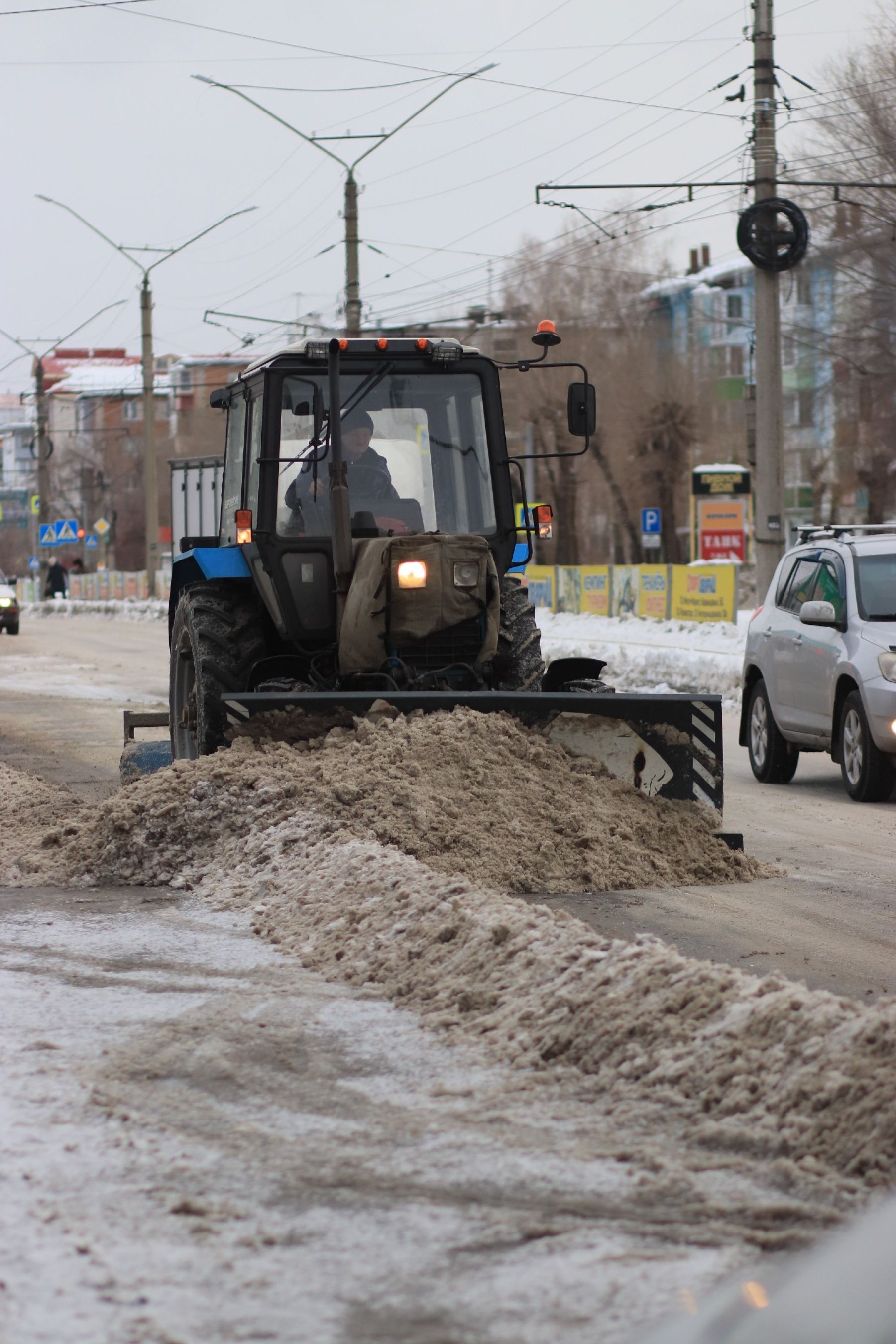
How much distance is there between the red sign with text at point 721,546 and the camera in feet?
126

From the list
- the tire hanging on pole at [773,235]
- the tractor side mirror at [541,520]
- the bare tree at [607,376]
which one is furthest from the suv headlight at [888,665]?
the bare tree at [607,376]

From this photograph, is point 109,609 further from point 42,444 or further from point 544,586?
point 544,586

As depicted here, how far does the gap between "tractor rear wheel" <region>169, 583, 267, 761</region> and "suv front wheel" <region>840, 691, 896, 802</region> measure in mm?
3870

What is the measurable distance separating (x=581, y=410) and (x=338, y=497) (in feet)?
4.46

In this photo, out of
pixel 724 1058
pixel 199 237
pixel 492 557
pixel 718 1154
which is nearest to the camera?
pixel 718 1154

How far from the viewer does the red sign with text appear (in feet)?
126

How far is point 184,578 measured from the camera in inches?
416

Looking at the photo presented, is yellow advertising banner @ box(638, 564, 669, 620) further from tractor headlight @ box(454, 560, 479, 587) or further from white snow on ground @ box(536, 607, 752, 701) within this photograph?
tractor headlight @ box(454, 560, 479, 587)

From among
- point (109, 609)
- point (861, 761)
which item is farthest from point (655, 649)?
point (109, 609)

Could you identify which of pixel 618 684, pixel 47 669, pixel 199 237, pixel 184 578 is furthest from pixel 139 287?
pixel 184 578

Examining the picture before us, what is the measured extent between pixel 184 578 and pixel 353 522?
1.77m

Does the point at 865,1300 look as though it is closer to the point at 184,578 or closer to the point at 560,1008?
the point at 560,1008

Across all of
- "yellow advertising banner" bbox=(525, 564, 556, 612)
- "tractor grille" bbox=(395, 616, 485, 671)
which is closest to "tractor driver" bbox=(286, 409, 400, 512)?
"tractor grille" bbox=(395, 616, 485, 671)

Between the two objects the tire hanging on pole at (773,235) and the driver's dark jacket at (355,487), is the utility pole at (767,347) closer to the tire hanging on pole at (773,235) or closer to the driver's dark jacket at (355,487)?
the tire hanging on pole at (773,235)
